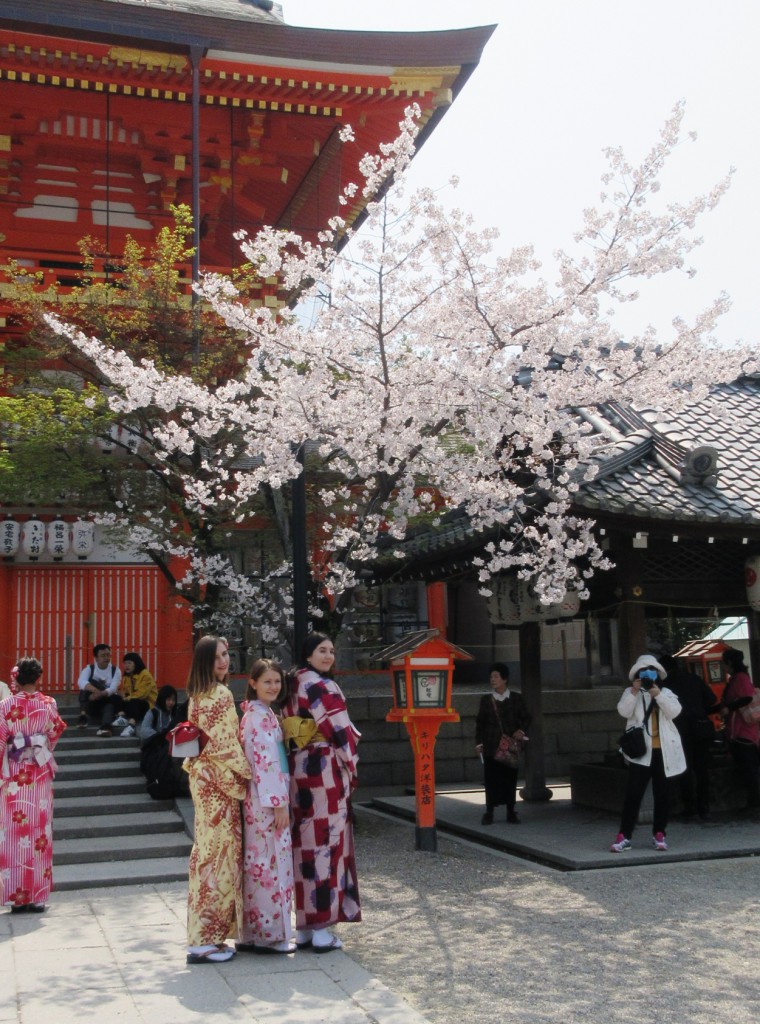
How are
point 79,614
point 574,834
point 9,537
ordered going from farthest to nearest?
point 79,614 < point 9,537 < point 574,834

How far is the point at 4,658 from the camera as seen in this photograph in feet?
45.8

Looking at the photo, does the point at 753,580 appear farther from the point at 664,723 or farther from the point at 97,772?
the point at 97,772

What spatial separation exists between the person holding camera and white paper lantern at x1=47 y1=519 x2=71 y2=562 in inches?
317

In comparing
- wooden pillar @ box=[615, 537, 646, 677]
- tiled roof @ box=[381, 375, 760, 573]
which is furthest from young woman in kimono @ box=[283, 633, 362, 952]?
wooden pillar @ box=[615, 537, 646, 677]

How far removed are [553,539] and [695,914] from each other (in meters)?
3.52

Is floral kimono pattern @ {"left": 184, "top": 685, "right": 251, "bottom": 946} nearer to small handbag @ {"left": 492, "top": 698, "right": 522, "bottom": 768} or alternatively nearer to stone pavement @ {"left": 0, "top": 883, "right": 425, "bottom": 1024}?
stone pavement @ {"left": 0, "top": 883, "right": 425, "bottom": 1024}

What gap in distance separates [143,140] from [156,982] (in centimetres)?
1322

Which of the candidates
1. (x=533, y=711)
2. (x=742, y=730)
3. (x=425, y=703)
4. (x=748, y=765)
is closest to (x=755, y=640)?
(x=742, y=730)

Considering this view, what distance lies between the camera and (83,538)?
14039 millimetres

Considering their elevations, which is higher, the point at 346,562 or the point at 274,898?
the point at 346,562

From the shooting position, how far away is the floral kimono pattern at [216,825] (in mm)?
5816

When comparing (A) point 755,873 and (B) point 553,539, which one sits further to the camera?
(B) point 553,539

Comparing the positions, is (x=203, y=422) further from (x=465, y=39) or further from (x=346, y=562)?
(x=465, y=39)

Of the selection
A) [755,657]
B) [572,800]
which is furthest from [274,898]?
[755,657]
